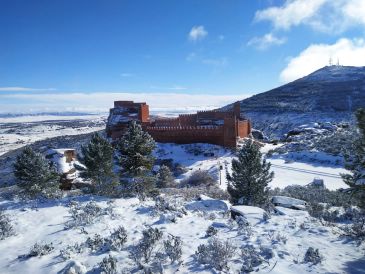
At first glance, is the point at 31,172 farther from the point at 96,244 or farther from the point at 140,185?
the point at 96,244

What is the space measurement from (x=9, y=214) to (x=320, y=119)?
8527 centimetres

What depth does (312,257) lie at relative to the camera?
8.36 meters

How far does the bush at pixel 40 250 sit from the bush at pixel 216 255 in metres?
4.19

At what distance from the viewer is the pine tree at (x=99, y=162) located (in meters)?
19.0

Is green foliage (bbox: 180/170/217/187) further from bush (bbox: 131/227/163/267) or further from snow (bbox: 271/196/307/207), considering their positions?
bush (bbox: 131/227/163/267)

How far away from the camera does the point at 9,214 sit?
12.9m

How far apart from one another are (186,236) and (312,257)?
3.85 metres

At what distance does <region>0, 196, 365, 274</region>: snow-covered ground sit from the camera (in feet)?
26.4

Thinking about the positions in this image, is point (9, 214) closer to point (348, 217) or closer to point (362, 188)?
point (362, 188)

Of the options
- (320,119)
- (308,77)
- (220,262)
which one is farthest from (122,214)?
(308,77)

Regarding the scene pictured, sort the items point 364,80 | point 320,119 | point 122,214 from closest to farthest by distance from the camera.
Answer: point 122,214, point 320,119, point 364,80

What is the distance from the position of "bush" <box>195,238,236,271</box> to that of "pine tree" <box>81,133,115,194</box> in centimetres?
1181

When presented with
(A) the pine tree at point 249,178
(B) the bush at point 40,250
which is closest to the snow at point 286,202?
(A) the pine tree at point 249,178

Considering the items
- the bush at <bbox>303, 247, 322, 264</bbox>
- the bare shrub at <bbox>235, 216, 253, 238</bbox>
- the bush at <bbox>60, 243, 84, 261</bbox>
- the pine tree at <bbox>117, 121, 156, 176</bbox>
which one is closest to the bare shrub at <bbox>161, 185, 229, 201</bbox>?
the pine tree at <bbox>117, 121, 156, 176</bbox>
